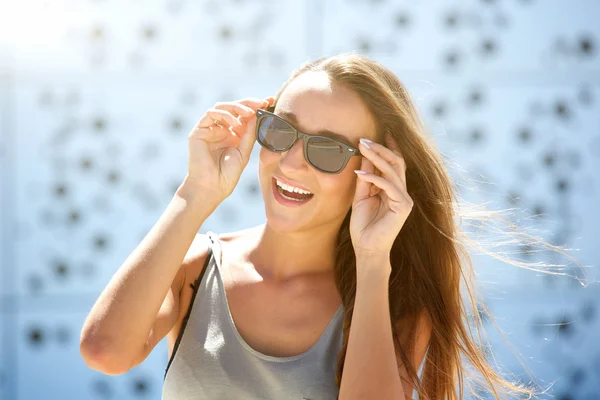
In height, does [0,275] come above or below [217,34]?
below

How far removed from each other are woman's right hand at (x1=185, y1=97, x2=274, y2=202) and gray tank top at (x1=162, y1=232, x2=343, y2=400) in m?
0.41

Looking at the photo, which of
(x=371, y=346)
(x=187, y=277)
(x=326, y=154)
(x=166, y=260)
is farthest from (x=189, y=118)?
(x=371, y=346)

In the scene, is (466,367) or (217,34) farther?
(217,34)

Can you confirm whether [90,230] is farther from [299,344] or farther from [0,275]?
[299,344]

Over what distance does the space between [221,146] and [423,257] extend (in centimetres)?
79

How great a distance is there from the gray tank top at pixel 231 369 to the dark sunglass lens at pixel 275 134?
1.80 ft

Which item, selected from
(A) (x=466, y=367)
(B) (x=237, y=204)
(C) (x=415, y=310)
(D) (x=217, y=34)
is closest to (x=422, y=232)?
(C) (x=415, y=310)

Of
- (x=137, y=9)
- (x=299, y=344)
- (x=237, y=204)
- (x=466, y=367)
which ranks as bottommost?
(x=237, y=204)

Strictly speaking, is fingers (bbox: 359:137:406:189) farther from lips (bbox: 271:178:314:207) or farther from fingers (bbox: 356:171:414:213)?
lips (bbox: 271:178:314:207)

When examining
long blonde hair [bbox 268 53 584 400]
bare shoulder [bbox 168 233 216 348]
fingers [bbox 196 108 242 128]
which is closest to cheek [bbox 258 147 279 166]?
fingers [bbox 196 108 242 128]

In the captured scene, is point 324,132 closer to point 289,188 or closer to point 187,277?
point 289,188

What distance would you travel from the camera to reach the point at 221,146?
7.85 ft

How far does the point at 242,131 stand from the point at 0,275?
126 inches

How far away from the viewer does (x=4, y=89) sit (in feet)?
16.3
